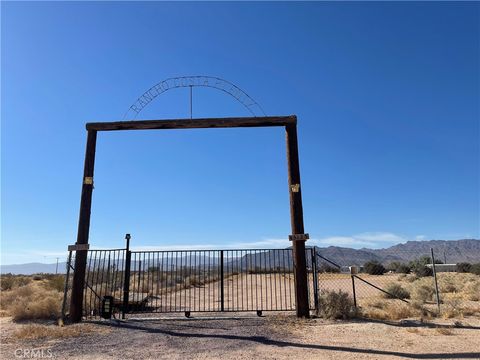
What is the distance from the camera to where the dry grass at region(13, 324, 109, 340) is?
10.4 m

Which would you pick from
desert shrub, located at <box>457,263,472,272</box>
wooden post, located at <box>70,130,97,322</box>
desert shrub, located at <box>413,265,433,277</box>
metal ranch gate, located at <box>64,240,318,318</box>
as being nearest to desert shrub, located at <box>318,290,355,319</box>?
metal ranch gate, located at <box>64,240,318,318</box>

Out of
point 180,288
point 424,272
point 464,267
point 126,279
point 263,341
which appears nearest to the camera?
point 263,341

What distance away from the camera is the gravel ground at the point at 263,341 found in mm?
8336

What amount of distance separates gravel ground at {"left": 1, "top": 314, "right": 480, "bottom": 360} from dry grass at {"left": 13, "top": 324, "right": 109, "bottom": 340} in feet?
0.57

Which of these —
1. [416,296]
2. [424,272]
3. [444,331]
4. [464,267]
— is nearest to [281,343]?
[444,331]

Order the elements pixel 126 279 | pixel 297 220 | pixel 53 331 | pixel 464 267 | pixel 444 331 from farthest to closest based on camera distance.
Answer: pixel 464 267 < pixel 126 279 < pixel 297 220 < pixel 53 331 < pixel 444 331

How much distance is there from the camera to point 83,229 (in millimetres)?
13234

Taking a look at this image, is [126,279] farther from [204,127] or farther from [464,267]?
[464,267]

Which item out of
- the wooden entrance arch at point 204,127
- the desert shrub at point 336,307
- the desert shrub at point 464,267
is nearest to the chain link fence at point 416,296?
the desert shrub at point 464,267

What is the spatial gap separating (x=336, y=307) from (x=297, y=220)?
284 cm

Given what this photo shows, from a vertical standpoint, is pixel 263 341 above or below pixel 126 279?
below

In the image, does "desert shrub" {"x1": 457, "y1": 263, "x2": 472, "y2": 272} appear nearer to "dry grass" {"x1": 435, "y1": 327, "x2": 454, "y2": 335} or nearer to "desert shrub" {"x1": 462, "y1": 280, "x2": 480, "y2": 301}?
"desert shrub" {"x1": 462, "y1": 280, "x2": 480, "y2": 301}

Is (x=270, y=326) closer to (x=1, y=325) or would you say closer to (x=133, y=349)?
(x=133, y=349)

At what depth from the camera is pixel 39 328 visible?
11.0 metres
